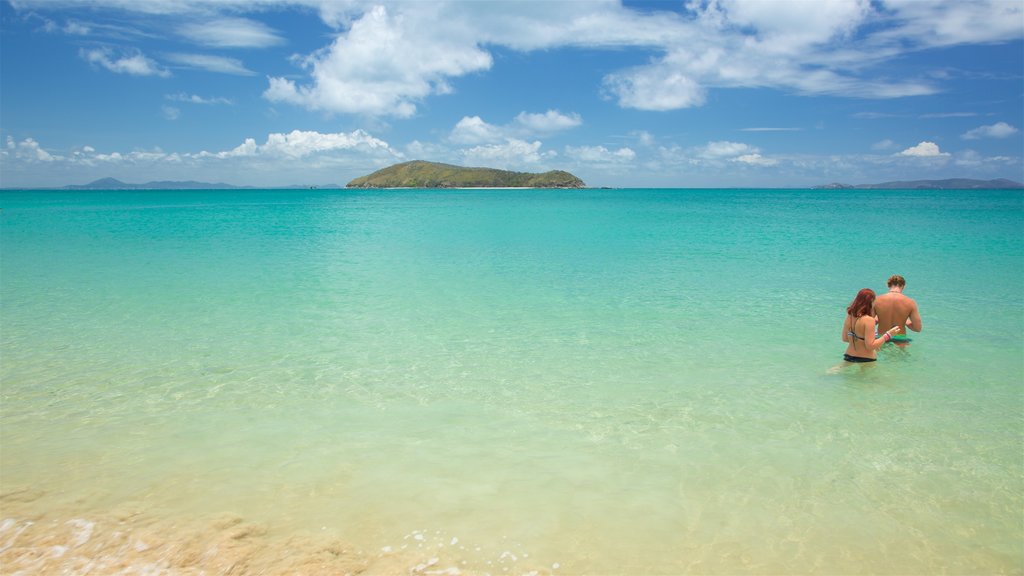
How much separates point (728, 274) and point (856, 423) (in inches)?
461

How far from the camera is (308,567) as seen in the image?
438 cm

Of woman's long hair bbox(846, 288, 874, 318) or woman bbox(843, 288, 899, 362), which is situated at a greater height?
woman's long hair bbox(846, 288, 874, 318)

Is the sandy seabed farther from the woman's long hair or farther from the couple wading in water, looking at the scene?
the woman's long hair

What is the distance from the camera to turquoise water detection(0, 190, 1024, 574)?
491cm

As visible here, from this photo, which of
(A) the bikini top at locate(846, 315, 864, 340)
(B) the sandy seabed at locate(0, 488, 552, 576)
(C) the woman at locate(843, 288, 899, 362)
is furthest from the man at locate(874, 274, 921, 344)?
(B) the sandy seabed at locate(0, 488, 552, 576)


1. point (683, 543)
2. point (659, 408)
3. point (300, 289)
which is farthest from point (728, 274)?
point (683, 543)

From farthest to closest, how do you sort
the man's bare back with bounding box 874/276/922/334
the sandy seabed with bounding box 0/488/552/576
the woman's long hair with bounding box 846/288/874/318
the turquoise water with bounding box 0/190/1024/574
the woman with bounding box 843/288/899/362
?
1. the man's bare back with bounding box 874/276/922/334
2. the woman's long hair with bounding box 846/288/874/318
3. the woman with bounding box 843/288/899/362
4. the turquoise water with bounding box 0/190/1024/574
5. the sandy seabed with bounding box 0/488/552/576

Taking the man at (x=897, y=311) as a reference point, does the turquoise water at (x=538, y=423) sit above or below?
below

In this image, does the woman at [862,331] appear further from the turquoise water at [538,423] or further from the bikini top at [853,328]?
the turquoise water at [538,423]

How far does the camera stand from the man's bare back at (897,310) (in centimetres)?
998

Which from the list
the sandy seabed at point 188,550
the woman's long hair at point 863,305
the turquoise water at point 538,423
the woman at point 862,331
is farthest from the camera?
the woman's long hair at point 863,305

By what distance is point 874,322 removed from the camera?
904 cm

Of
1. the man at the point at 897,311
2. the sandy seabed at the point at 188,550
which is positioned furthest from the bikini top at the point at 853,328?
the sandy seabed at the point at 188,550

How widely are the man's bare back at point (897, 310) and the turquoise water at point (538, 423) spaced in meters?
0.64
